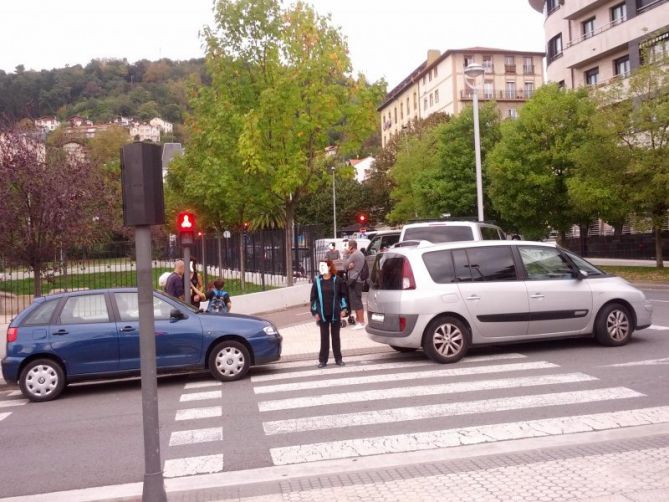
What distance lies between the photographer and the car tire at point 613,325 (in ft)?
35.3

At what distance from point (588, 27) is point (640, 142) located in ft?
62.0

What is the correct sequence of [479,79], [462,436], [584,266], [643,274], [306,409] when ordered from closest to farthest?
[462,436] → [306,409] → [584,266] → [643,274] → [479,79]

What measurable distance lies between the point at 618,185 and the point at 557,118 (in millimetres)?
7604

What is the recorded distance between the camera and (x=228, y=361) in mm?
10180

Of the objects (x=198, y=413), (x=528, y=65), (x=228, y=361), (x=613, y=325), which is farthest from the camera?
(x=528, y=65)

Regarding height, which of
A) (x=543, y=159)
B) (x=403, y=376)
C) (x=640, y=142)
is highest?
(x=543, y=159)

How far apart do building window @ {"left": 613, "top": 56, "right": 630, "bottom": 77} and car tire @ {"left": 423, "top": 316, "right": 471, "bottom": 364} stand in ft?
109

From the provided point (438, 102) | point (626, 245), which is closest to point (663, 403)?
point (626, 245)

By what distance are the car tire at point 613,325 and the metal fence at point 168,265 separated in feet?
34.6

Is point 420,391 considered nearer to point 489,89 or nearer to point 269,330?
point 269,330

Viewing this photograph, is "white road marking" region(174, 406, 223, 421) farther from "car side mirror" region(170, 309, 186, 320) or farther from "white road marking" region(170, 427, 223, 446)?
"car side mirror" region(170, 309, 186, 320)

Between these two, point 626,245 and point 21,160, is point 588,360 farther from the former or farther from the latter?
point 626,245

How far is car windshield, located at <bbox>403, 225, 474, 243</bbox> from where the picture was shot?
16.3 m

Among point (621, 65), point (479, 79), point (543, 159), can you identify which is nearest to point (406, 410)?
point (543, 159)
